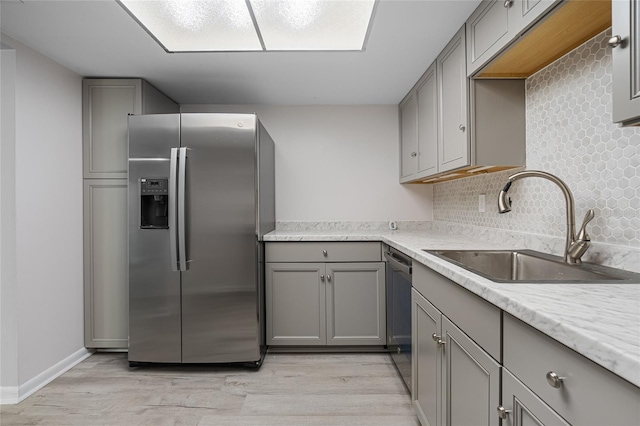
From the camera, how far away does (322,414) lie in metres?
1.84

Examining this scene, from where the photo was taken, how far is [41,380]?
2131 mm

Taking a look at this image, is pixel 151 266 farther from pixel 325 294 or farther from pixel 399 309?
pixel 399 309

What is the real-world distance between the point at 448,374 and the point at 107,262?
2.51 meters

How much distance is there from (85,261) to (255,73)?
6.39ft

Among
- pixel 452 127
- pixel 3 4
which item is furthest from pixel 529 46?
pixel 3 4

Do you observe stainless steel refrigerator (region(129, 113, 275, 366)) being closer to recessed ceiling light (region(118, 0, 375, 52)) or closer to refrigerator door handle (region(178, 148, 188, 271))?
refrigerator door handle (region(178, 148, 188, 271))

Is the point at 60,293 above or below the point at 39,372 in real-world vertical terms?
above

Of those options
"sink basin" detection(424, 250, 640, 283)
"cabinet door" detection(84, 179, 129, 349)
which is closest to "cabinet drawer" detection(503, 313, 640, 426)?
"sink basin" detection(424, 250, 640, 283)

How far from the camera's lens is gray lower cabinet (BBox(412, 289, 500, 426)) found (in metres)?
1.00

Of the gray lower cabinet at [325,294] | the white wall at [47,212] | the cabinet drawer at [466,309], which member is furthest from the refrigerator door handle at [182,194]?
the cabinet drawer at [466,309]

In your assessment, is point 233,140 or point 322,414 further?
point 233,140

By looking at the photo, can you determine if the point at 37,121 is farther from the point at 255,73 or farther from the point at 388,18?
the point at 388,18

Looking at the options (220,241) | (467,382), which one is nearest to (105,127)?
(220,241)

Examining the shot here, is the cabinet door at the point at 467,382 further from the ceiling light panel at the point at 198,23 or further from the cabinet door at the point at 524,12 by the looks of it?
the ceiling light panel at the point at 198,23
